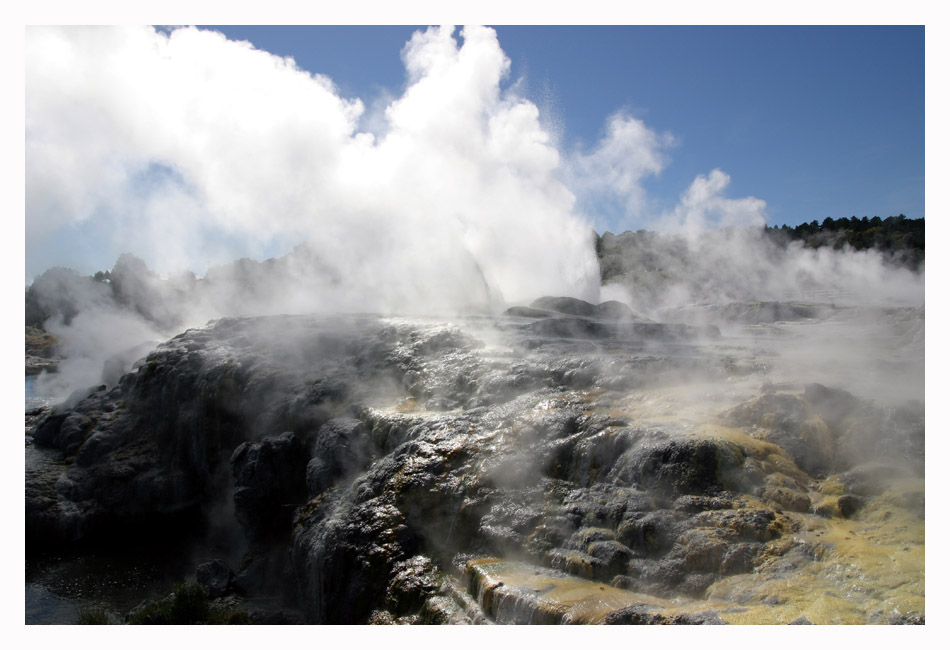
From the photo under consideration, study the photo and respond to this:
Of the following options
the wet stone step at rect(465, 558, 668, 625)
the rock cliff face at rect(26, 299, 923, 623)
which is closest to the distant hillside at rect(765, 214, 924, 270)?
the rock cliff face at rect(26, 299, 923, 623)

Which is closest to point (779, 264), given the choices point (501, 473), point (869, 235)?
point (869, 235)

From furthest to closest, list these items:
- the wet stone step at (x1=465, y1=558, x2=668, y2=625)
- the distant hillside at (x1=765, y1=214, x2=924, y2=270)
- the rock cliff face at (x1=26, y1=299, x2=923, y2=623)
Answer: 1. the distant hillside at (x1=765, y1=214, x2=924, y2=270)
2. the rock cliff face at (x1=26, y1=299, x2=923, y2=623)
3. the wet stone step at (x1=465, y1=558, x2=668, y2=625)

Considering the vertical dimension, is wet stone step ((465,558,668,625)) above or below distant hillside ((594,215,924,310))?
below

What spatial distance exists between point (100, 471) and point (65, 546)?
200 centimetres

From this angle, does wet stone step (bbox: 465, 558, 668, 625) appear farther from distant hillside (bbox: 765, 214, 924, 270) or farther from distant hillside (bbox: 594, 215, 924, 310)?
distant hillside (bbox: 594, 215, 924, 310)

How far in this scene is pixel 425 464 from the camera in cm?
890

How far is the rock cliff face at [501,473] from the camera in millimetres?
6223

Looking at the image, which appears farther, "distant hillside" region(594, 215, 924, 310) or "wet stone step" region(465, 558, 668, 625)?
"distant hillside" region(594, 215, 924, 310)

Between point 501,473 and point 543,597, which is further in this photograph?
point 501,473

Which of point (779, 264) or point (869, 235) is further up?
point (869, 235)

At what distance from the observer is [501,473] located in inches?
329

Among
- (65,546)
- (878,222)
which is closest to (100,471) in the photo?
(65,546)

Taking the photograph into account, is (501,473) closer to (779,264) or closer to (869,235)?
(779,264)

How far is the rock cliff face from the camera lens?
245 inches
